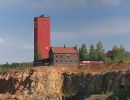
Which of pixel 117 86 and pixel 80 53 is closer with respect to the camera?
pixel 117 86

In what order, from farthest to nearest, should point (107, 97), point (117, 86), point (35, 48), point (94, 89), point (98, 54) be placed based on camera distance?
1. point (35, 48)
2. point (98, 54)
3. point (94, 89)
4. point (117, 86)
5. point (107, 97)

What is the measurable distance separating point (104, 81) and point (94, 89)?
260 cm

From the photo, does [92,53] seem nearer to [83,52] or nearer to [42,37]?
[83,52]

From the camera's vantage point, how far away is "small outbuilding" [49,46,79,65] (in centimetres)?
10800

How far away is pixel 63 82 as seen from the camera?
262 feet

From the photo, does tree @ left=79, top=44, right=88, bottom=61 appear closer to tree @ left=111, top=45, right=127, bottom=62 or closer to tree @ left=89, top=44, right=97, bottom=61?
tree @ left=89, top=44, right=97, bottom=61

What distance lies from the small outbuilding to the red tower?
390 inches

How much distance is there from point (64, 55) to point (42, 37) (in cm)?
1705

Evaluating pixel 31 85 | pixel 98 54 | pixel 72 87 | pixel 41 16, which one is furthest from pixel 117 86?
pixel 41 16

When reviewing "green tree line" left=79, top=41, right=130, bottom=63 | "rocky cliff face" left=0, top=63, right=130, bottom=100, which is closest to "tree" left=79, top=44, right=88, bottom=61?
"green tree line" left=79, top=41, right=130, bottom=63

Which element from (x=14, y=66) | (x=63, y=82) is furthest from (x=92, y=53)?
(x=63, y=82)

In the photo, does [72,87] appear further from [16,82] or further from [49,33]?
[49,33]

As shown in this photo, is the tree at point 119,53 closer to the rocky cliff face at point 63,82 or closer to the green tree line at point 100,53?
the green tree line at point 100,53

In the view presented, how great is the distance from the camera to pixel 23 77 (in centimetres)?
8275
